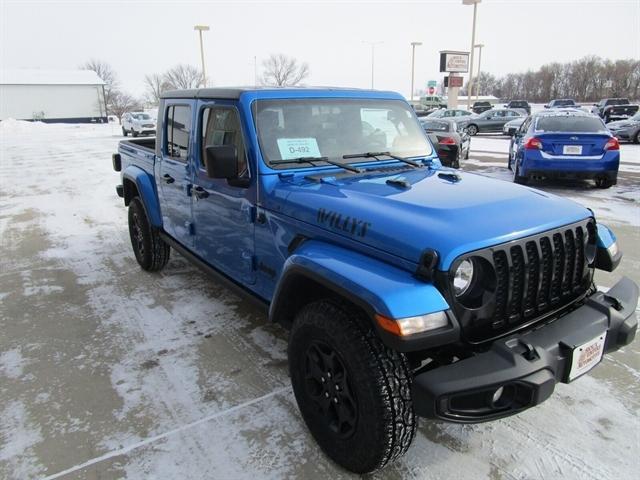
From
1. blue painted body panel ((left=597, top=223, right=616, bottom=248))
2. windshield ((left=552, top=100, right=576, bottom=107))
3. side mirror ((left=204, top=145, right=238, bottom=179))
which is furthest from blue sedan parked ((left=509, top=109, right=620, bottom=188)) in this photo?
windshield ((left=552, top=100, right=576, bottom=107))

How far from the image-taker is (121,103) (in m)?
81.7

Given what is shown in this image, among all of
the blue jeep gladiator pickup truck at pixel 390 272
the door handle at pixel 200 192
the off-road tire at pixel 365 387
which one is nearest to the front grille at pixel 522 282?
the blue jeep gladiator pickup truck at pixel 390 272

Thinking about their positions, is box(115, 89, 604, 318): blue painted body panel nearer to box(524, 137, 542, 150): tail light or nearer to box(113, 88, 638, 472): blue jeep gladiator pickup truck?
box(113, 88, 638, 472): blue jeep gladiator pickup truck

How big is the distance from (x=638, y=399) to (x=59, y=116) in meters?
73.8

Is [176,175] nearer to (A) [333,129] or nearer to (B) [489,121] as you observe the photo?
(A) [333,129]

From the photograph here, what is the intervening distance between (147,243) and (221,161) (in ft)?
8.82

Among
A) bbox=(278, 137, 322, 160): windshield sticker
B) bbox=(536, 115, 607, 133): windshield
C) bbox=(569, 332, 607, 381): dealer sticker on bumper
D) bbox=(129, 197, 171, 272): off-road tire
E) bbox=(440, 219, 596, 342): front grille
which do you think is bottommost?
bbox=(129, 197, 171, 272): off-road tire

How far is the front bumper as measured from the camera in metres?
1.91

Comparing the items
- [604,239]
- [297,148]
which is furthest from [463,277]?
[297,148]

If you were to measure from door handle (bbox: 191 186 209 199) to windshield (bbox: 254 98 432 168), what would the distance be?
2.70 feet

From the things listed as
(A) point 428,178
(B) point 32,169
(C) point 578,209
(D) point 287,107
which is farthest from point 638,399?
(B) point 32,169

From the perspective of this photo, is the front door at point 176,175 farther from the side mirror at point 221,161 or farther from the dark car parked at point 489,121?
the dark car parked at point 489,121

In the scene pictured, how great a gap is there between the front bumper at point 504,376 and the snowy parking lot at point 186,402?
0.59m

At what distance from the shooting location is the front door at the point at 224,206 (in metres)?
3.22
